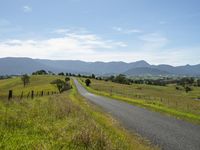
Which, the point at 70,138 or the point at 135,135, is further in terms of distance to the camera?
the point at 135,135

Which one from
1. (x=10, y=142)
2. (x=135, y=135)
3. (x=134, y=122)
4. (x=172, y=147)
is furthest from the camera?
Result: (x=134, y=122)

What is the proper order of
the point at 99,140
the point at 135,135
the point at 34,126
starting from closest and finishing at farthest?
the point at 99,140 < the point at 34,126 < the point at 135,135

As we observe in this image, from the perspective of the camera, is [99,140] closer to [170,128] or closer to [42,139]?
[42,139]

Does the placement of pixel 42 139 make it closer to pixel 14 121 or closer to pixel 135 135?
pixel 14 121

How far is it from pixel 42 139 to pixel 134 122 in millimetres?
9569

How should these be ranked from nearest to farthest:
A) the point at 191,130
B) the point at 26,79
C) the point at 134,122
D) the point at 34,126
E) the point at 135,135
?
the point at 34,126 < the point at 135,135 < the point at 191,130 < the point at 134,122 < the point at 26,79

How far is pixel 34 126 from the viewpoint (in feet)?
45.1

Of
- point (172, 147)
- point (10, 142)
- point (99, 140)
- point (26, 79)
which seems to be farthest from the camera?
point (26, 79)

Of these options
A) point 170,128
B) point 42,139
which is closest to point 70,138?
point 42,139

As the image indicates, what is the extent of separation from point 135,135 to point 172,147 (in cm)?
295

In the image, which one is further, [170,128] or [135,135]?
[170,128]

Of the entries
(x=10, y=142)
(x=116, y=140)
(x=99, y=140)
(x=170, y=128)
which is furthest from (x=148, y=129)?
(x=10, y=142)

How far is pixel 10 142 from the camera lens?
34.1 feet

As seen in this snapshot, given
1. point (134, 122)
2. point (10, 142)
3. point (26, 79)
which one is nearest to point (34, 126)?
point (10, 142)
